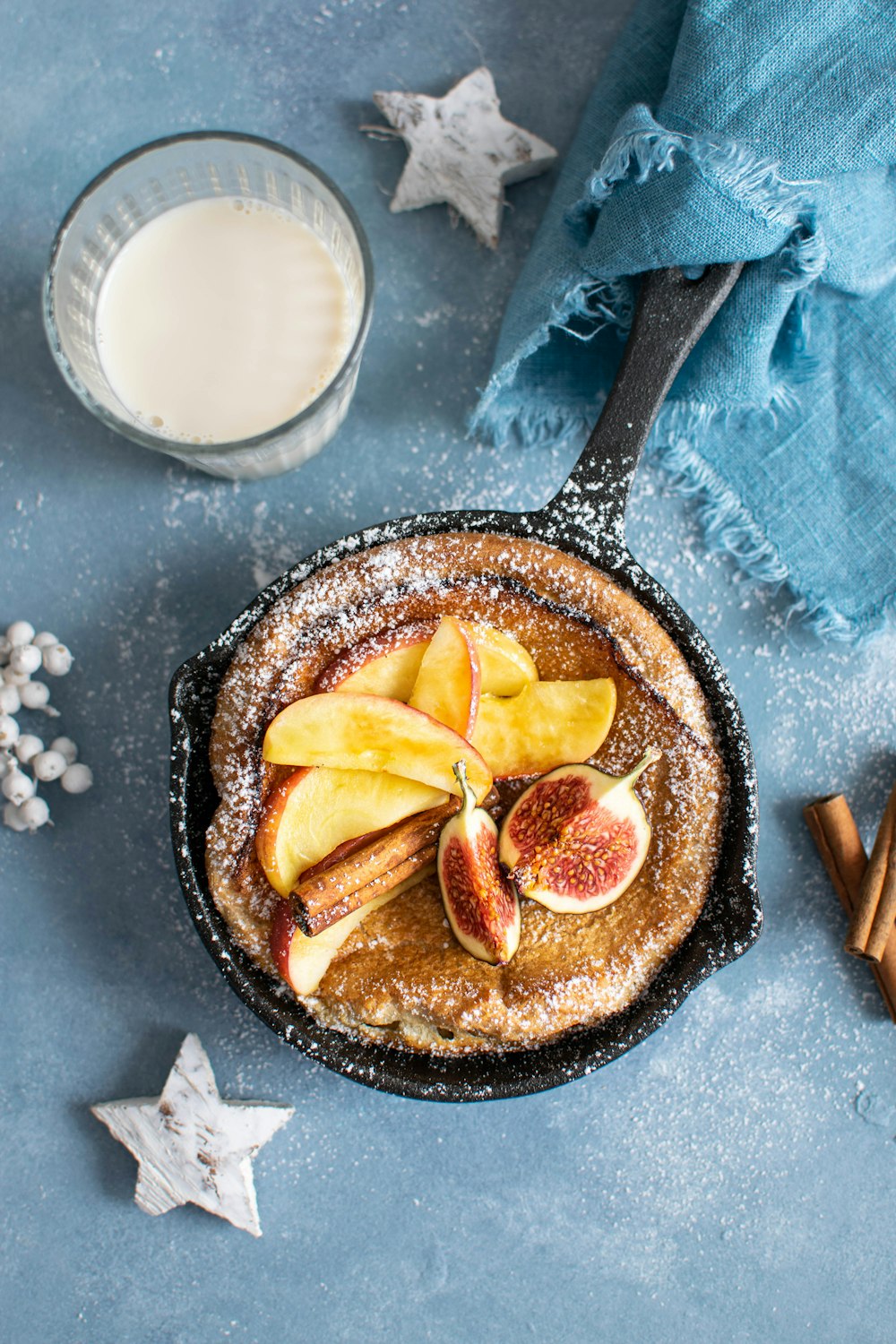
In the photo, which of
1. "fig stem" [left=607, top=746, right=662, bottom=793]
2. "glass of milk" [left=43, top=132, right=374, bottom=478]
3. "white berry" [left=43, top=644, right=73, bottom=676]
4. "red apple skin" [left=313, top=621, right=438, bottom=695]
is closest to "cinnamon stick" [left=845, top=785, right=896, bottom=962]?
"fig stem" [left=607, top=746, right=662, bottom=793]

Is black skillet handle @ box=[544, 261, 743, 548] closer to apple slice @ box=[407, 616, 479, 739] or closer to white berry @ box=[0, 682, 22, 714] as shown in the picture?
A: apple slice @ box=[407, 616, 479, 739]

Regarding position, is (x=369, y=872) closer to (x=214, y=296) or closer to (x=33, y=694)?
(x=33, y=694)

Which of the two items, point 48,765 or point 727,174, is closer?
point 727,174

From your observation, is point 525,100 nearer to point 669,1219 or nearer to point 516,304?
point 516,304

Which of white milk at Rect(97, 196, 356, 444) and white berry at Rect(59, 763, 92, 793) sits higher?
white milk at Rect(97, 196, 356, 444)

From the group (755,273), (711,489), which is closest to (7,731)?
(711,489)

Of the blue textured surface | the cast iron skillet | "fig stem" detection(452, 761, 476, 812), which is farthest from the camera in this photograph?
the blue textured surface

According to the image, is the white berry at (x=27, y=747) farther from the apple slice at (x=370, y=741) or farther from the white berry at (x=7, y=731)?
the apple slice at (x=370, y=741)
